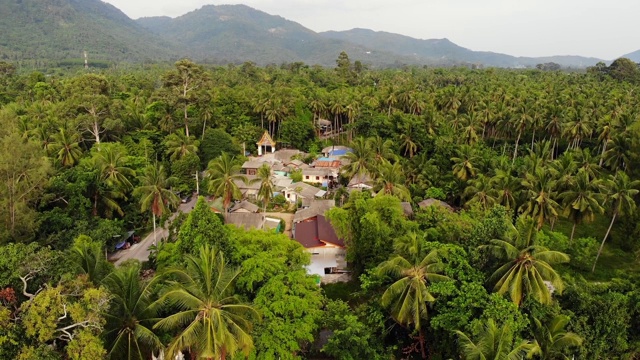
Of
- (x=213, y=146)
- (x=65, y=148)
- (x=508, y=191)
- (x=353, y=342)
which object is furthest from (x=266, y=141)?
(x=353, y=342)

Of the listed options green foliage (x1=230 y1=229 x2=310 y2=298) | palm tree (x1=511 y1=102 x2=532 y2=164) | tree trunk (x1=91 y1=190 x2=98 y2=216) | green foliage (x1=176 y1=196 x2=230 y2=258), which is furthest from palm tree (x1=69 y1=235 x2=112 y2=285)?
palm tree (x1=511 y1=102 x2=532 y2=164)

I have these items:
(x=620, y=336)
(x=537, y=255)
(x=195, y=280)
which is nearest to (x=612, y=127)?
(x=620, y=336)

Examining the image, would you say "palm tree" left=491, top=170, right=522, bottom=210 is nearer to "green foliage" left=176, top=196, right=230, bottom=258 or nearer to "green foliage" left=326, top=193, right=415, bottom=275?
"green foliage" left=326, top=193, right=415, bottom=275

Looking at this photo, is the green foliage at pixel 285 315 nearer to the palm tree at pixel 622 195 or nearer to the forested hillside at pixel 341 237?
the forested hillside at pixel 341 237

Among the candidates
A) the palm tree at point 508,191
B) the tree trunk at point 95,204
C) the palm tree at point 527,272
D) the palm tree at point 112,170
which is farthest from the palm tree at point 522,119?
the tree trunk at point 95,204

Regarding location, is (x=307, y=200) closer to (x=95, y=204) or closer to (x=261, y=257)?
(x=95, y=204)

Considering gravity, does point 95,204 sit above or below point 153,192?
below

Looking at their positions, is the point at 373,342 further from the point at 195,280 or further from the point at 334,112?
the point at 334,112

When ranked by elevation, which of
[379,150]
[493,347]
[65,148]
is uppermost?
[65,148]
